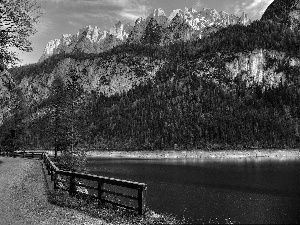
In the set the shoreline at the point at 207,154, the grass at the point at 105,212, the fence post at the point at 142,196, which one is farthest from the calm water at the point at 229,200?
the shoreline at the point at 207,154

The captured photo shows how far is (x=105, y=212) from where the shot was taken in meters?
16.8

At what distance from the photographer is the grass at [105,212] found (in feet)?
50.5

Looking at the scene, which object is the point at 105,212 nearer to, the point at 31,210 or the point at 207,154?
the point at 31,210

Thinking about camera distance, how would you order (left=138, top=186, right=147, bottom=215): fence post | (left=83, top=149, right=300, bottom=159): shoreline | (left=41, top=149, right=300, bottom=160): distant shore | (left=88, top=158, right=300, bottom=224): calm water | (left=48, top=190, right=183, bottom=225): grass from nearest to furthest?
(left=48, top=190, right=183, bottom=225): grass, (left=138, top=186, right=147, bottom=215): fence post, (left=88, top=158, right=300, bottom=224): calm water, (left=83, top=149, right=300, bottom=159): shoreline, (left=41, top=149, right=300, bottom=160): distant shore

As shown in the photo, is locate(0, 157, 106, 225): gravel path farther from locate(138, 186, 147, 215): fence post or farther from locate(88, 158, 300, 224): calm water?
locate(88, 158, 300, 224): calm water

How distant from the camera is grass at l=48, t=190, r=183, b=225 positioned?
606 inches

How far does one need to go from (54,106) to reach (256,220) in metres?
39.2

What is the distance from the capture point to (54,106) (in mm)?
54344

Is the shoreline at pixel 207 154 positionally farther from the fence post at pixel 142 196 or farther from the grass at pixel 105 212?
the fence post at pixel 142 196

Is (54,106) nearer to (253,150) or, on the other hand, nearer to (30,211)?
(30,211)

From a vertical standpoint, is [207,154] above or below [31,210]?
below

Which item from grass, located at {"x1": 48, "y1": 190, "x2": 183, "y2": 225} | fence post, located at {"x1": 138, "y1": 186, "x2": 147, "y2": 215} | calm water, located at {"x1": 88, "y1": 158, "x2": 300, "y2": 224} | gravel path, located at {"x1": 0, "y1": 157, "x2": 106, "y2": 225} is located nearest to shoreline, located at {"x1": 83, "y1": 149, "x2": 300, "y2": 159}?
calm water, located at {"x1": 88, "y1": 158, "x2": 300, "y2": 224}

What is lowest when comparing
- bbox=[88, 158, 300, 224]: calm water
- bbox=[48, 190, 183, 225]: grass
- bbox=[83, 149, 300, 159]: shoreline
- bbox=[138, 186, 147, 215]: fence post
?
bbox=[83, 149, 300, 159]: shoreline

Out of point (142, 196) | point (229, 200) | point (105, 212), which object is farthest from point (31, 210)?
point (229, 200)
